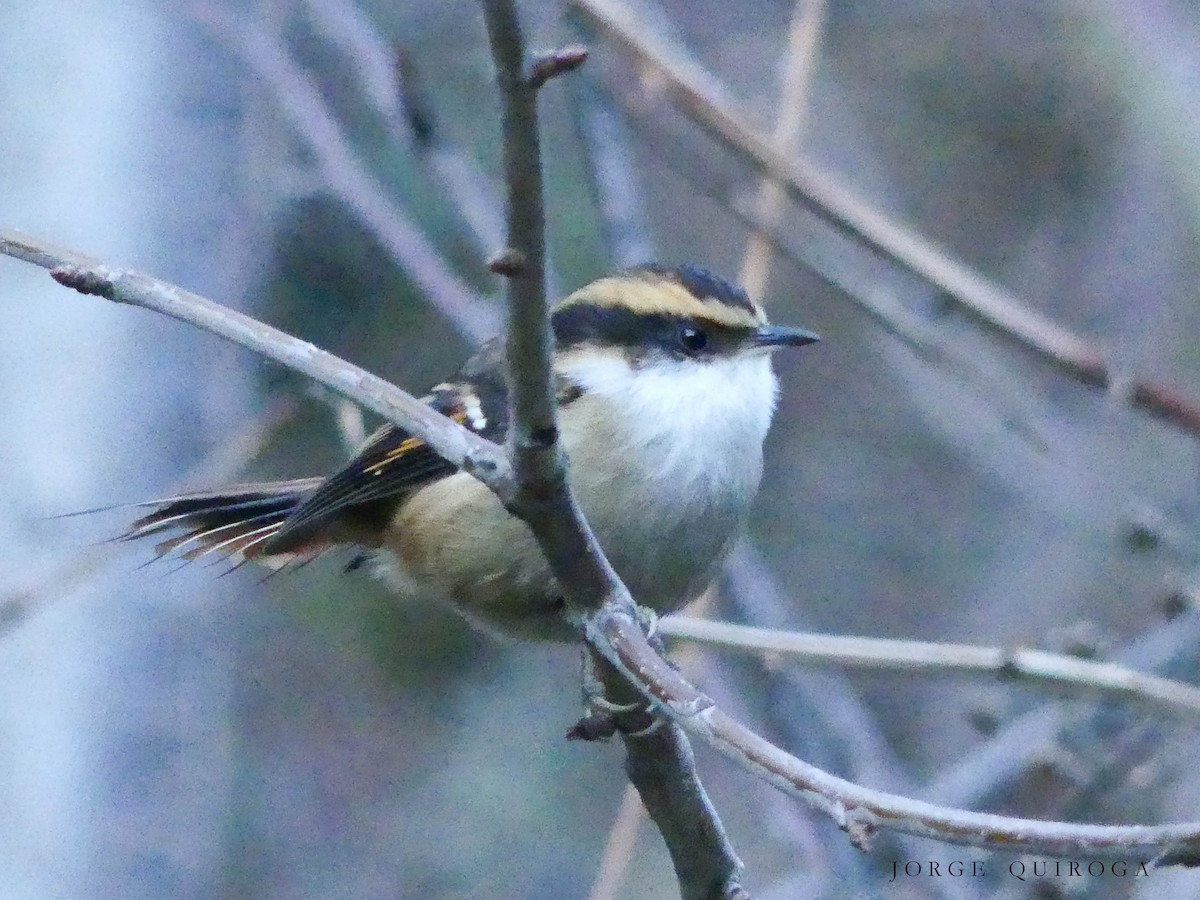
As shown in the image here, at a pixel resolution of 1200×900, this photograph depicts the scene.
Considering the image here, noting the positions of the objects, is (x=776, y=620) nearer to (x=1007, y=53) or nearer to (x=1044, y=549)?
(x=1044, y=549)

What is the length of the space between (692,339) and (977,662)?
0.90 metres

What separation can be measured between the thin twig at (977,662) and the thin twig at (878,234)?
1.88 feet

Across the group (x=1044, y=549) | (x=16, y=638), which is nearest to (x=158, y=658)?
(x=16, y=638)

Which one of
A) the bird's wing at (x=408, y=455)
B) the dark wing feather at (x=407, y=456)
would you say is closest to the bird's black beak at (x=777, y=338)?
the bird's wing at (x=408, y=455)

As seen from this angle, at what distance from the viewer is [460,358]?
6520mm

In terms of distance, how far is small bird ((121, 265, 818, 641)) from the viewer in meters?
A: 2.93

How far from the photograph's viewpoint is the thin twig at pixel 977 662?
2676 millimetres

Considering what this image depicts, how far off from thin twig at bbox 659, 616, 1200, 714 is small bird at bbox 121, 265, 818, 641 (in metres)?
0.28

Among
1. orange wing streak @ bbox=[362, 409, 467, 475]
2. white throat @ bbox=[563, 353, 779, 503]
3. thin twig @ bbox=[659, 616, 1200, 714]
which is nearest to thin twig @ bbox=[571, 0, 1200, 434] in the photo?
white throat @ bbox=[563, 353, 779, 503]

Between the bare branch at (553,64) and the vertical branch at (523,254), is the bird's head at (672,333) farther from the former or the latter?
the bare branch at (553,64)

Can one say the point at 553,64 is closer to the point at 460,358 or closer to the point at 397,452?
the point at 397,452

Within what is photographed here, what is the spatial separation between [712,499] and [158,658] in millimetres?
2249

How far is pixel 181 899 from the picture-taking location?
Result: 4633 millimetres

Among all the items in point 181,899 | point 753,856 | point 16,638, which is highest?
point 16,638
